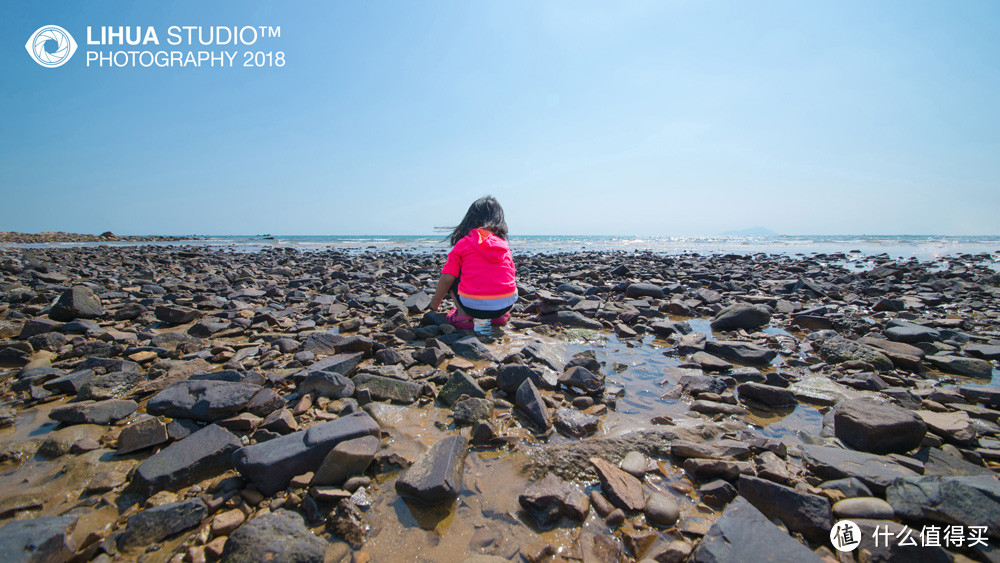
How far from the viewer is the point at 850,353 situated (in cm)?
374

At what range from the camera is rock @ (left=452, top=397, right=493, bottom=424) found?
2.50 meters

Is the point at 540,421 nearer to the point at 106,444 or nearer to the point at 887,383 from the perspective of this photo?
the point at 106,444

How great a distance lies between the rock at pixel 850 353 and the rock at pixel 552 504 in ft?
12.3

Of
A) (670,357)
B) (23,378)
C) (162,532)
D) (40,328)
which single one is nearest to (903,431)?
(670,357)

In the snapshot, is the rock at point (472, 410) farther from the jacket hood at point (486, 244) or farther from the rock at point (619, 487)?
the jacket hood at point (486, 244)

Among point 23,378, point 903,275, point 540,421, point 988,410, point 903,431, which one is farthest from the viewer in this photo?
point 903,275

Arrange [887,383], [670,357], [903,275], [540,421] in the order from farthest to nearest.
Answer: [903,275]
[670,357]
[887,383]
[540,421]

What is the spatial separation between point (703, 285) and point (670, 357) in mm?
5821

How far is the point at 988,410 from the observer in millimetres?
2713

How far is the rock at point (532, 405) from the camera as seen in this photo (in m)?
2.45

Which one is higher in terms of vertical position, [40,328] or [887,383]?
[40,328]

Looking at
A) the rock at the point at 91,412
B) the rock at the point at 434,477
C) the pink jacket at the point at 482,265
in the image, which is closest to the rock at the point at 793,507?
the rock at the point at 434,477

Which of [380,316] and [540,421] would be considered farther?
[380,316]

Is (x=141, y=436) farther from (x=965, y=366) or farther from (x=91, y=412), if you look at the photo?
(x=965, y=366)
